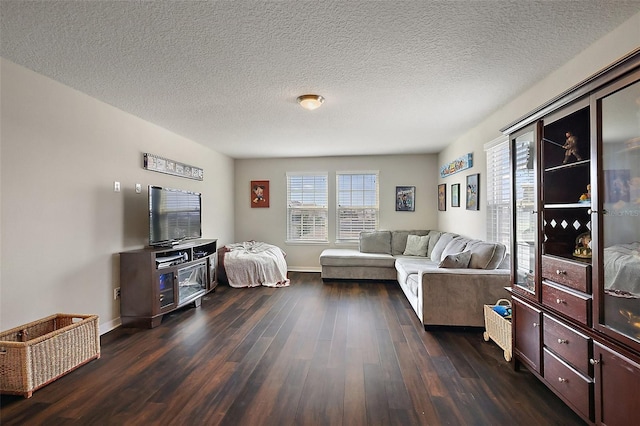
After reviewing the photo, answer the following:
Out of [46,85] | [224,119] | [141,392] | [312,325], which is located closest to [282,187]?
[224,119]

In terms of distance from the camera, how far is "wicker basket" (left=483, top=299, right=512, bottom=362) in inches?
102

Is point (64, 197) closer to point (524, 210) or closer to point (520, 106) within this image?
point (524, 210)

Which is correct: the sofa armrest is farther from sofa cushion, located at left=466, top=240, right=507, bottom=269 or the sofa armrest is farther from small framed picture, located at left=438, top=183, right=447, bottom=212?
small framed picture, located at left=438, top=183, right=447, bottom=212

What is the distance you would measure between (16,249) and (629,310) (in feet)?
13.2

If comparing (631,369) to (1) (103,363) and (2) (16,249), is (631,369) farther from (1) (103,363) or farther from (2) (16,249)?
(2) (16,249)

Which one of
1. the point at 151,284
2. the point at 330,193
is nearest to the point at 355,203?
the point at 330,193

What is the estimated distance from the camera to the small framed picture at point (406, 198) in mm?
6289

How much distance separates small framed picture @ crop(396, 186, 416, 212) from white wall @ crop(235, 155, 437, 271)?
0.08 m

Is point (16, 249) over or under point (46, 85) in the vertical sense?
under

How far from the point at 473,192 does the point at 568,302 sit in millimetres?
2618

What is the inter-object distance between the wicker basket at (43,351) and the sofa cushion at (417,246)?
4.68 meters

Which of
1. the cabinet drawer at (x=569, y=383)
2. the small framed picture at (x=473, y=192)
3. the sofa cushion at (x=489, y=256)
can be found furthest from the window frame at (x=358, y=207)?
the cabinet drawer at (x=569, y=383)

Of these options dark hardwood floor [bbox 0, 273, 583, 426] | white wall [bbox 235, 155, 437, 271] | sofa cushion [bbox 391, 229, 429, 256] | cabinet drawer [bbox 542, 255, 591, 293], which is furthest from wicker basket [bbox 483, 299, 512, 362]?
white wall [bbox 235, 155, 437, 271]

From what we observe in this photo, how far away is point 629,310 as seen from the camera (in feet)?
4.95
